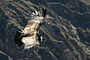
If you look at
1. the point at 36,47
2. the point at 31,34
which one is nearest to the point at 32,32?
the point at 31,34

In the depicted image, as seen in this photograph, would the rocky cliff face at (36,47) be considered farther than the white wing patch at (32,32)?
Yes

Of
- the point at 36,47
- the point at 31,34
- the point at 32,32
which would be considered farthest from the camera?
the point at 36,47

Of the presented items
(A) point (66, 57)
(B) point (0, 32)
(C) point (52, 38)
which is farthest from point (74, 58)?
(B) point (0, 32)

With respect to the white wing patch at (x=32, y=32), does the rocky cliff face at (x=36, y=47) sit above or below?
below

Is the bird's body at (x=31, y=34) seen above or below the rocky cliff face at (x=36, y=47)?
above

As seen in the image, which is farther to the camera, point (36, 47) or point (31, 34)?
point (36, 47)

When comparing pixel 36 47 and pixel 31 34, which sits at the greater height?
pixel 31 34

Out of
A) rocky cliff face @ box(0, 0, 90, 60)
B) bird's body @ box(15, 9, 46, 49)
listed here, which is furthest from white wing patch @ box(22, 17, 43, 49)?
rocky cliff face @ box(0, 0, 90, 60)

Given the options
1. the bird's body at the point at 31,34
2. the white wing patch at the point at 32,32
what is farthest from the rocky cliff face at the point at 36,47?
the white wing patch at the point at 32,32

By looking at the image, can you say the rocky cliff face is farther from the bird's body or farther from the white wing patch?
the white wing patch

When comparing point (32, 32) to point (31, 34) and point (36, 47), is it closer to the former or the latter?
point (31, 34)

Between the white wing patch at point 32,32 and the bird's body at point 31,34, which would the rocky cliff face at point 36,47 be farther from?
the white wing patch at point 32,32

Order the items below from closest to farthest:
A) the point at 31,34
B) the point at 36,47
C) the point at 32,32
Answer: the point at 31,34, the point at 32,32, the point at 36,47
